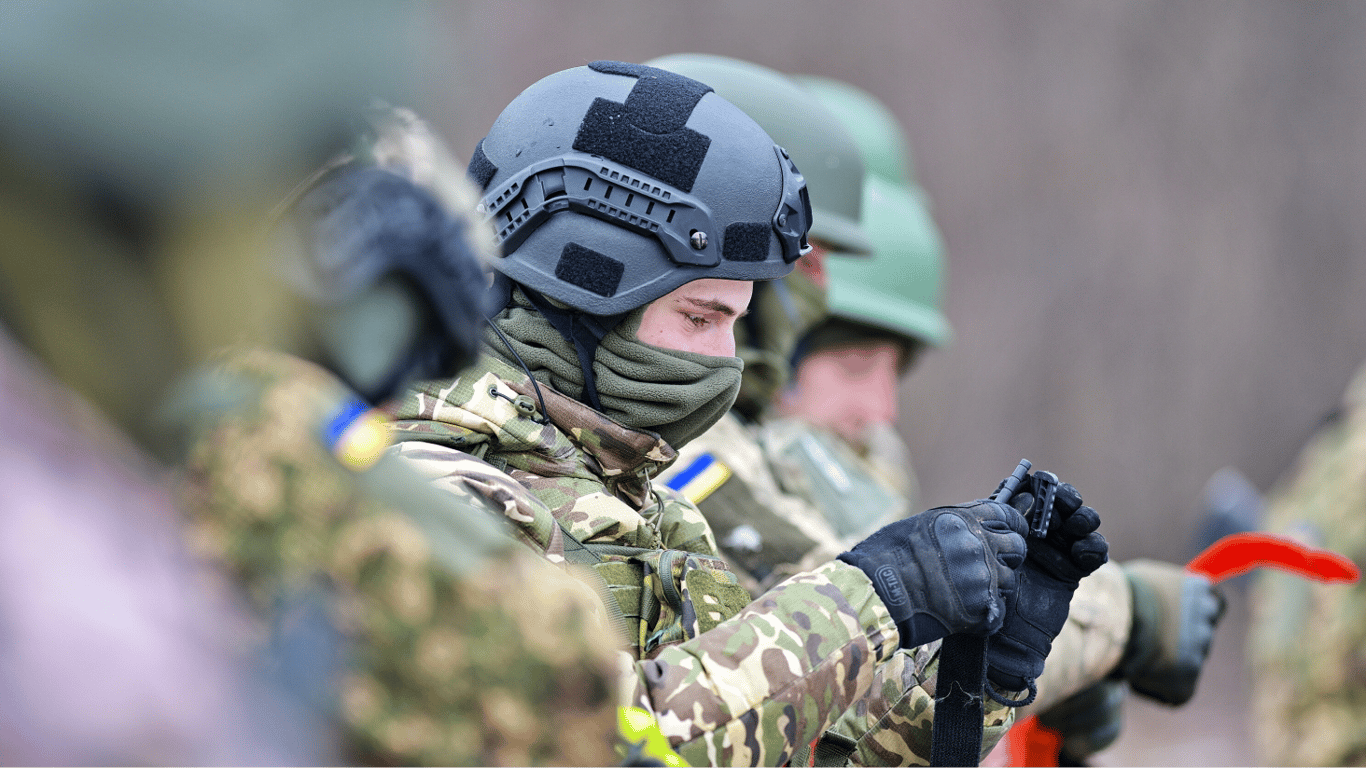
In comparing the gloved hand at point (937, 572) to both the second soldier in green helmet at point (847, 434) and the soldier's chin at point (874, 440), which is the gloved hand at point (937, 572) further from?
the soldier's chin at point (874, 440)

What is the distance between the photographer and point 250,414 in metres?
1.03

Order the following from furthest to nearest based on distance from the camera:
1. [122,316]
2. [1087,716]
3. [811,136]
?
[811,136]
[1087,716]
[122,316]

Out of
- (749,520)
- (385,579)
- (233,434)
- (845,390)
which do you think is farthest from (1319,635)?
(233,434)

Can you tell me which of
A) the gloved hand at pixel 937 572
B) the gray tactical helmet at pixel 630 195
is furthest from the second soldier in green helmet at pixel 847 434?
the gray tactical helmet at pixel 630 195

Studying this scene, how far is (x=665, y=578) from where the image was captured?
2006mm

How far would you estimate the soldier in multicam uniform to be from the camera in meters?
1.89

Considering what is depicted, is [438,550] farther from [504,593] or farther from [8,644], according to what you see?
[8,644]

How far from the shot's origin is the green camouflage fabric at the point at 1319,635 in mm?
4043

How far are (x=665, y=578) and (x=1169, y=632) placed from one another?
156 cm

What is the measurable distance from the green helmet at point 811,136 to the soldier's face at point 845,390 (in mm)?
629

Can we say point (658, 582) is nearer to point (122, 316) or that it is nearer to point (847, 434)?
point (122, 316)

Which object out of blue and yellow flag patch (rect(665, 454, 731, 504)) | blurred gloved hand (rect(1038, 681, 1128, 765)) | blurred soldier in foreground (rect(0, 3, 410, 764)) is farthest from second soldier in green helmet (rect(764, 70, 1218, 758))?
blurred soldier in foreground (rect(0, 3, 410, 764))

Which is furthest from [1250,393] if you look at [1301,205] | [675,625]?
[675,625]

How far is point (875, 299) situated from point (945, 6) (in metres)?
3.91
